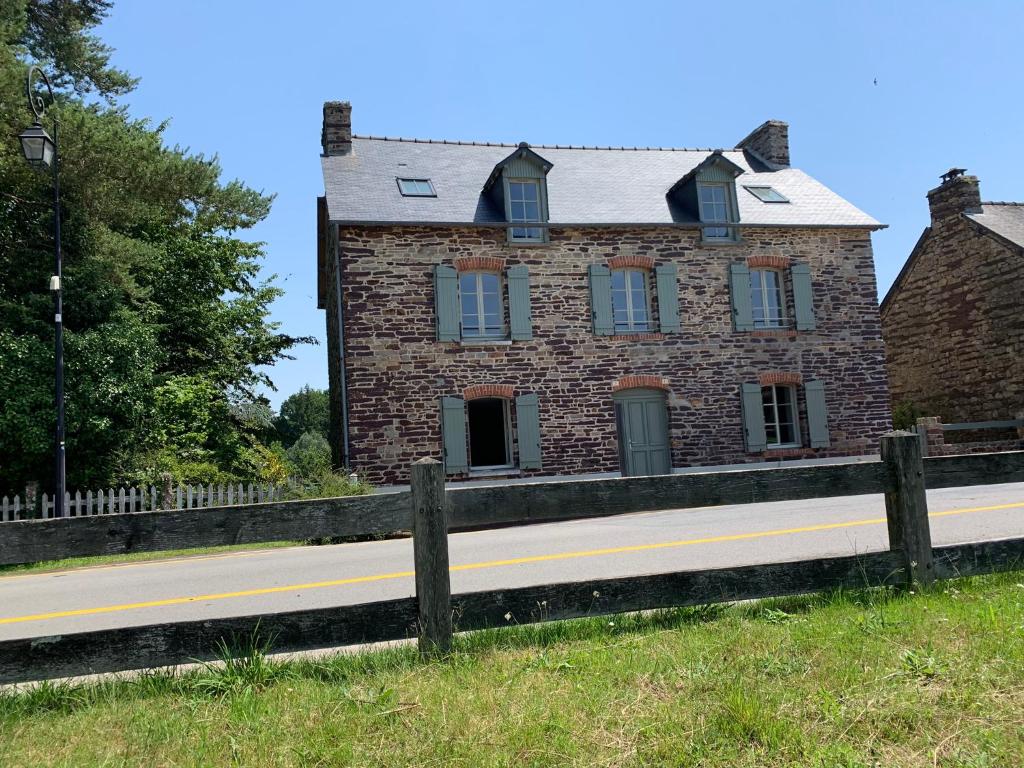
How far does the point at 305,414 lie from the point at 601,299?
168 ft

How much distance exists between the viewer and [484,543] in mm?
9375

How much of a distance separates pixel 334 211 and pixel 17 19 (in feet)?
28.4

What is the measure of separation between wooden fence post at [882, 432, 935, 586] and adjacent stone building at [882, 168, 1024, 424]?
62.1 ft

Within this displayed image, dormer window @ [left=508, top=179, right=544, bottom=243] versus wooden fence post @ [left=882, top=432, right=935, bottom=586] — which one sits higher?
dormer window @ [left=508, top=179, right=544, bottom=243]

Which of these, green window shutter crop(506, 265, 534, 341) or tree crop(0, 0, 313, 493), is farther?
green window shutter crop(506, 265, 534, 341)

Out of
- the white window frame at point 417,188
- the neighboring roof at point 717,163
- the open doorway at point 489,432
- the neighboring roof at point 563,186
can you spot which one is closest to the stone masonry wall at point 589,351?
the neighboring roof at point 563,186

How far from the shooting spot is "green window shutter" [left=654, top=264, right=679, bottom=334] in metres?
17.0

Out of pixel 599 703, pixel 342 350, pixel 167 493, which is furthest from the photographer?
pixel 342 350

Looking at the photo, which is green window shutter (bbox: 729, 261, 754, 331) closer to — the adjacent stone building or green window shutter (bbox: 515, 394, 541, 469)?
green window shutter (bbox: 515, 394, 541, 469)

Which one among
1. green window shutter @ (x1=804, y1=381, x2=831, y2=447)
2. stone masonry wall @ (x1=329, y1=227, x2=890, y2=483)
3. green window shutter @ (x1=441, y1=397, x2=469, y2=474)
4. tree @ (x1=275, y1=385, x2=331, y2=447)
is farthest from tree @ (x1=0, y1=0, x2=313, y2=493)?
tree @ (x1=275, y1=385, x2=331, y2=447)

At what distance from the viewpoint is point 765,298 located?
18125 millimetres

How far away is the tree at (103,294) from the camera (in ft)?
47.4

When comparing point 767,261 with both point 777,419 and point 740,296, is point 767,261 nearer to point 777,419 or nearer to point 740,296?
point 740,296

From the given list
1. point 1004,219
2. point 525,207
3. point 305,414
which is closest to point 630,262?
point 525,207
